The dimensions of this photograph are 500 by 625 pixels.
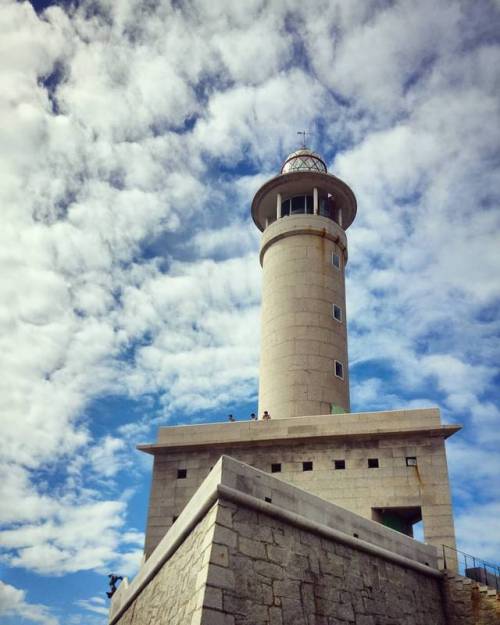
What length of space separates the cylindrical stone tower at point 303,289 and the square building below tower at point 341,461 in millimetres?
2295

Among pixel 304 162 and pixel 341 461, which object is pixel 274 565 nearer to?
pixel 341 461

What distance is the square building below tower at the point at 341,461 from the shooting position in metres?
16.5

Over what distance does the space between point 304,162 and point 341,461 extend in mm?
13984

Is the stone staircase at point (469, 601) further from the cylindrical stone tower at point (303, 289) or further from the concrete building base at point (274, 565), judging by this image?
the cylindrical stone tower at point (303, 289)

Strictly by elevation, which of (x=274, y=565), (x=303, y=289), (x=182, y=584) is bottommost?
(x=182, y=584)

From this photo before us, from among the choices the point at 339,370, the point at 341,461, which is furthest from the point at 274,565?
the point at 339,370

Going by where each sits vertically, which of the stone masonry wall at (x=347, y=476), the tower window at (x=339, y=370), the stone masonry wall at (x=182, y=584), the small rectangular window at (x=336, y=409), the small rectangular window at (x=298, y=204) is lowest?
the stone masonry wall at (x=182, y=584)

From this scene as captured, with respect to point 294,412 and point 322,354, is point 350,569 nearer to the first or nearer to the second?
point 294,412

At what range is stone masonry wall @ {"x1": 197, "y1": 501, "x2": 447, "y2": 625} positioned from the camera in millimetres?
9227

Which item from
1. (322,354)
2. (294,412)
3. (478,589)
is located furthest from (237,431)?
(478,589)

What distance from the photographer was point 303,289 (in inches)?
883

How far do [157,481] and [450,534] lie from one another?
8.51 metres

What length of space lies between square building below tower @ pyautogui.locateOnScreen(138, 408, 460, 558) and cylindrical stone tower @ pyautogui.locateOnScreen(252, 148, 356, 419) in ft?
7.53

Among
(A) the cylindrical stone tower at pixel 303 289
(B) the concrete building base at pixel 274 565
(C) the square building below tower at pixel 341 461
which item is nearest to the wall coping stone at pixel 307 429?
(C) the square building below tower at pixel 341 461
